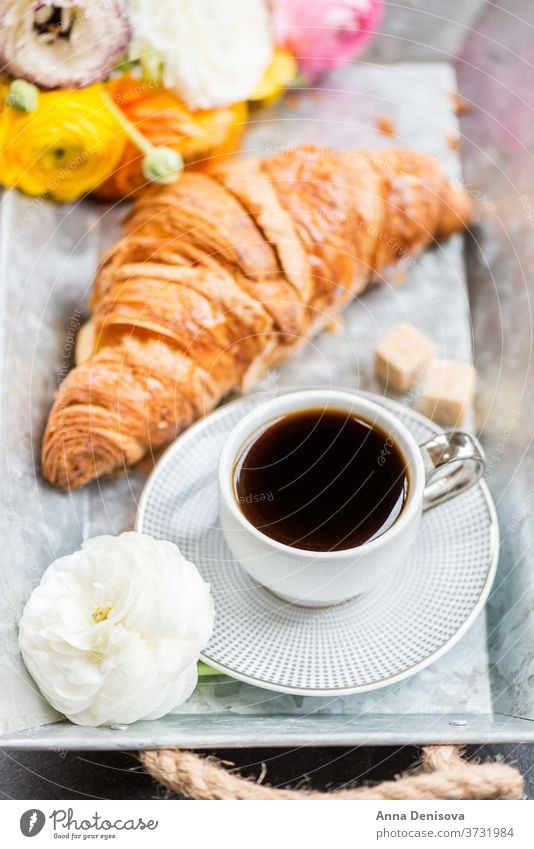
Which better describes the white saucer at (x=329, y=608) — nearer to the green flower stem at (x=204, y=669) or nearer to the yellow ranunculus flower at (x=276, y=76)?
A: the green flower stem at (x=204, y=669)

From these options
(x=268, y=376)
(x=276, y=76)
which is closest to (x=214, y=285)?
(x=268, y=376)

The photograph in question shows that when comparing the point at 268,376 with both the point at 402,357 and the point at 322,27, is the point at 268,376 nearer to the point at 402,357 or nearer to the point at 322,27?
the point at 402,357

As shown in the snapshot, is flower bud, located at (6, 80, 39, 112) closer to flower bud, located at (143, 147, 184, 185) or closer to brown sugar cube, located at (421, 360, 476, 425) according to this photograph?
flower bud, located at (143, 147, 184, 185)
